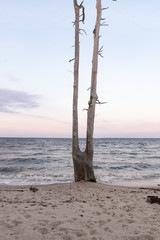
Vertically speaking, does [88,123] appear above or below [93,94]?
below

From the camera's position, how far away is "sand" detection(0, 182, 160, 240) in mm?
3322

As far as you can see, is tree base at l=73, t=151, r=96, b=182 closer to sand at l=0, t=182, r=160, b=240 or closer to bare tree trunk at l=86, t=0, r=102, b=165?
bare tree trunk at l=86, t=0, r=102, b=165

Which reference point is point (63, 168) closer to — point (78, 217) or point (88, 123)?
point (88, 123)

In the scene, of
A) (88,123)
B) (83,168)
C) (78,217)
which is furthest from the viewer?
(88,123)

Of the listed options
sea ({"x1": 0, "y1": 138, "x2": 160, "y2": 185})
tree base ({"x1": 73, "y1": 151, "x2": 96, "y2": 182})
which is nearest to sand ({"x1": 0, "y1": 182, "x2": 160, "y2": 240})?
tree base ({"x1": 73, "y1": 151, "x2": 96, "y2": 182})

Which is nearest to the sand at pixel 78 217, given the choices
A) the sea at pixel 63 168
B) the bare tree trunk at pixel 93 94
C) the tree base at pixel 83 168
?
the tree base at pixel 83 168

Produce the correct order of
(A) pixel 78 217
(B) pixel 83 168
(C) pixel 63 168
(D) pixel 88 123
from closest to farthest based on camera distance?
(A) pixel 78 217 < (B) pixel 83 168 < (D) pixel 88 123 < (C) pixel 63 168

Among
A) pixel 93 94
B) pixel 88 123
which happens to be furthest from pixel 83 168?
pixel 93 94

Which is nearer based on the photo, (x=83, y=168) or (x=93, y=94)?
(x=83, y=168)

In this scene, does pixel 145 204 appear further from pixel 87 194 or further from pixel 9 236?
pixel 9 236

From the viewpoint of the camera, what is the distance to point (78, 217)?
13.2 ft

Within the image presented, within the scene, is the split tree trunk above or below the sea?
above

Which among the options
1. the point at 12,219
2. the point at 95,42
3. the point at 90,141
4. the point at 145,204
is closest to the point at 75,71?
the point at 95,42

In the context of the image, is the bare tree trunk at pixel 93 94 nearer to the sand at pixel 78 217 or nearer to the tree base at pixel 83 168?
the tree base at pixel 83 168
